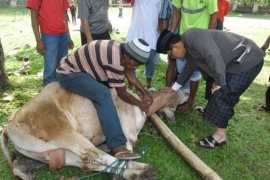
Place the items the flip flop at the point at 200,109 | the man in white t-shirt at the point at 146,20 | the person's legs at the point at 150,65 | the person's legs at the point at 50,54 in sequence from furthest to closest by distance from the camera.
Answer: the person's legs at the point at 150,65
the flip flop at the point at 200,109
the man in white t-shirt at the point at 146,20
the person's legs at the point at 50,54

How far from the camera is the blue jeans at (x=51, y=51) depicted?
5.55 metres

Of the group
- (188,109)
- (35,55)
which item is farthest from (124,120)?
(35,55)

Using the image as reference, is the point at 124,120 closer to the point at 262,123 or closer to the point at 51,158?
the point at 51,158

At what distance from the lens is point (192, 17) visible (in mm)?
5457

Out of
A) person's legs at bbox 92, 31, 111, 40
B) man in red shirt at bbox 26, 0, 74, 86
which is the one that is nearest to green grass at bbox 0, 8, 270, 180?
man in red shirt at bbox 26, 0, 74, 86

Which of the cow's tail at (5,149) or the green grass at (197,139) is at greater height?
the cow's tail at (5,149)

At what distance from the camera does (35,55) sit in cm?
918

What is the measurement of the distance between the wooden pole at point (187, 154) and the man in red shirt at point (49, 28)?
1884 mm

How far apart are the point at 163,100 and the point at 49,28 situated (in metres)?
2.11

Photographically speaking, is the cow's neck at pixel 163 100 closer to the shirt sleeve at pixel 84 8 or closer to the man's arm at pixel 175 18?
the man's arm at pixel 175 18

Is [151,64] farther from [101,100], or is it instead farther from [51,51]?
[101,100]

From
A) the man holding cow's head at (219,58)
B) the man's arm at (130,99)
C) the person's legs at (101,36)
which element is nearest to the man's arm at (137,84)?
the man's arm at (130,99)

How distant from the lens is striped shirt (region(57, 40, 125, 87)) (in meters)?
4.03

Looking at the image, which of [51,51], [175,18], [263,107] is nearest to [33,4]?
[51,51]
